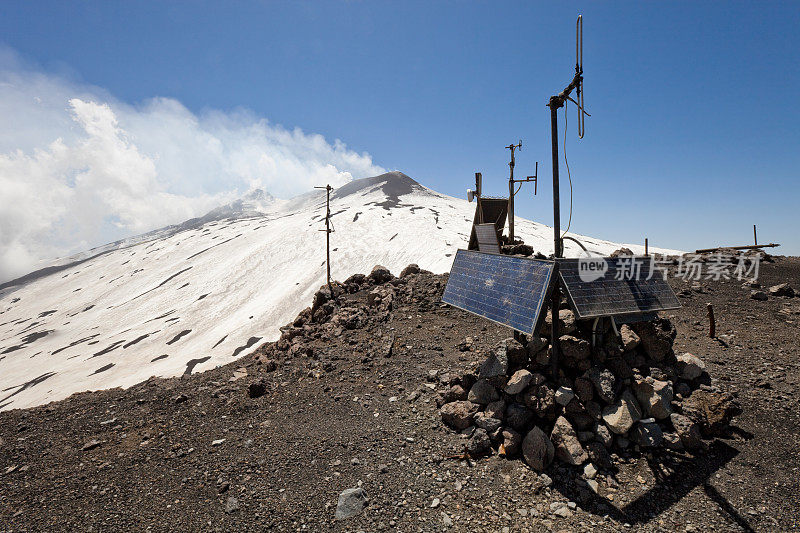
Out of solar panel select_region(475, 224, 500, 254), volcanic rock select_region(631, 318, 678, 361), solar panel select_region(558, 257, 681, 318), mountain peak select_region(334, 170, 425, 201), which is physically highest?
mountain peak select_region(334, 170, 425, 201)

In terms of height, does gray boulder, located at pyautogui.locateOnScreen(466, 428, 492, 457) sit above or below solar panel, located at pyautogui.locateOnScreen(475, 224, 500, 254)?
below

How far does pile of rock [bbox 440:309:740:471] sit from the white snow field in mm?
21799

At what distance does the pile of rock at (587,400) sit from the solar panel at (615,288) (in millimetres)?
666

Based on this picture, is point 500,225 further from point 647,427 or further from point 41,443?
point 41,443

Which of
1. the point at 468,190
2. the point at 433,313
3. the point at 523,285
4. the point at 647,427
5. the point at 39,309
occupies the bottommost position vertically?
the point at 39,309

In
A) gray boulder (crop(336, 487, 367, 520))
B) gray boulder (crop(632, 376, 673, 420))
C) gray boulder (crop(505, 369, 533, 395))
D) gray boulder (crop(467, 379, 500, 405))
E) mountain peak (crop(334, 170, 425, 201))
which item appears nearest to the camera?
gray boulder (crop(336, 487, 367, 520))

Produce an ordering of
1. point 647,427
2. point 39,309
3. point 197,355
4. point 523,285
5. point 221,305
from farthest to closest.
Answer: point 39,309 → point 221,305 → point 197,355 → point 523,285 → point 647,427

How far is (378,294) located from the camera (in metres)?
18.1

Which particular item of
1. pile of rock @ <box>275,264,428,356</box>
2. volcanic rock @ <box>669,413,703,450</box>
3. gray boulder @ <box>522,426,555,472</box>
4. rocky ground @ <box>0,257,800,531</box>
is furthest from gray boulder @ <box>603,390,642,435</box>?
pile of rock @ <box>275,264,428,356</box>

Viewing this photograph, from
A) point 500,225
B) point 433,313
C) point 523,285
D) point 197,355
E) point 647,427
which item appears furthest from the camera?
point 197,355

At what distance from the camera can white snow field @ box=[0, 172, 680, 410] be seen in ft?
93.5

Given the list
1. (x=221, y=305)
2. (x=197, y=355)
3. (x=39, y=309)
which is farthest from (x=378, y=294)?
(x=39, y=309)

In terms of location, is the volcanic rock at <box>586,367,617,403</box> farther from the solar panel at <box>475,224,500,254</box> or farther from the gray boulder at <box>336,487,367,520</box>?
the solar panel at <box>475,224,500,254</box>

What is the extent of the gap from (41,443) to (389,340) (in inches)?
443
